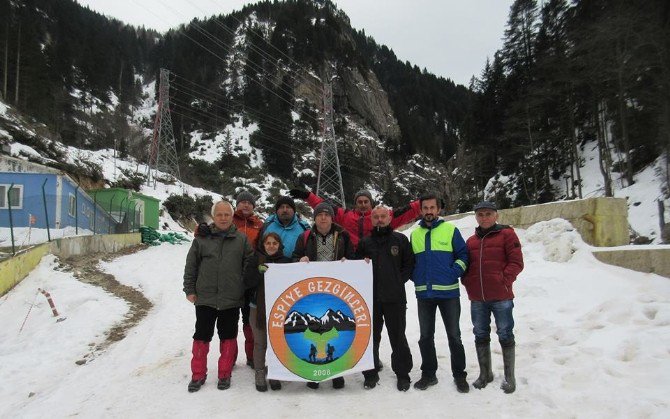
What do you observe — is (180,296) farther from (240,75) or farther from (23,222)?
(240,75)

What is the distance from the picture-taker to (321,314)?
419 cm

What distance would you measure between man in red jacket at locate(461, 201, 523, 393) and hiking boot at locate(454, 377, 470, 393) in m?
0.12

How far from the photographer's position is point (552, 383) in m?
3.93

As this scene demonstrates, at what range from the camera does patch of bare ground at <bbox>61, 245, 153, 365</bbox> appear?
655 cm

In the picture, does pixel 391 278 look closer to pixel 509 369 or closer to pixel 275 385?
pixel 509 369

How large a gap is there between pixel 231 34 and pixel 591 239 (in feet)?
311

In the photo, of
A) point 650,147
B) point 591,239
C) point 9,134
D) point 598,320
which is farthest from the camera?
point 9,134

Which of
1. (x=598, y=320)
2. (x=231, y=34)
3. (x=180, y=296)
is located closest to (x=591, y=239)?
(x=598, y=320)

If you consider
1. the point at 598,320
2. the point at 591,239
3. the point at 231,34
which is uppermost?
the point at 231,34

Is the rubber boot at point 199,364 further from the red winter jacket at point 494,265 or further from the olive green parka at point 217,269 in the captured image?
the red winter jacket at point 494,265

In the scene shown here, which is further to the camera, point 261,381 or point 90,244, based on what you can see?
point 90,244

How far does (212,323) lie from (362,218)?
2.00m

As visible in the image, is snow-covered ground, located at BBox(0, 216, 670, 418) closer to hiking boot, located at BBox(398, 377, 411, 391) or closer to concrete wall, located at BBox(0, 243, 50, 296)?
hiking boot, located at BBox(398, 377, 411, 391)

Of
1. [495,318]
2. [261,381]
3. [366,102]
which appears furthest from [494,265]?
[366,102]
